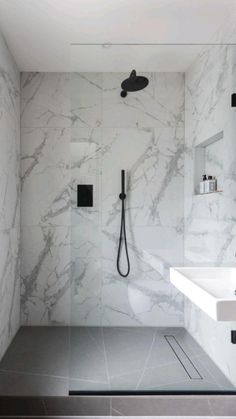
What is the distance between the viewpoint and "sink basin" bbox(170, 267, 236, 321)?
1494 mm

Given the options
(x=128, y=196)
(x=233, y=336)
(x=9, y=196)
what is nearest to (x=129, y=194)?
(x=128, y=196)

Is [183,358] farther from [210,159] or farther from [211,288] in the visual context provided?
[210,159]

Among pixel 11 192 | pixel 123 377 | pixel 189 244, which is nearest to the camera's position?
pixel 123 377

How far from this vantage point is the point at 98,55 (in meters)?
2.57

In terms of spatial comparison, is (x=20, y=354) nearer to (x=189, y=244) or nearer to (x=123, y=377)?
(x=123, y=377)

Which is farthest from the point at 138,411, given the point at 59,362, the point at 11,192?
the point at 11,192

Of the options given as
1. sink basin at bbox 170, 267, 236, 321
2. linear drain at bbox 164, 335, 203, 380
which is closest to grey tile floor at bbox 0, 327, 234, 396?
linear drain at bbox 164, 335, 203, 380

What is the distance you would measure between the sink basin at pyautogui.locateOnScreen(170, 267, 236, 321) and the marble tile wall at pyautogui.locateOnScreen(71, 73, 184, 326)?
34cm

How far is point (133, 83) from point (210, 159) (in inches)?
31.4

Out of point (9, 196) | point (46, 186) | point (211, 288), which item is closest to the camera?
point (211, 288)

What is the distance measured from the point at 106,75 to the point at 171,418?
233 centimetres

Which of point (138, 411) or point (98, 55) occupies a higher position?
point (98, 55)

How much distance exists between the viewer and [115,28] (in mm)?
2426

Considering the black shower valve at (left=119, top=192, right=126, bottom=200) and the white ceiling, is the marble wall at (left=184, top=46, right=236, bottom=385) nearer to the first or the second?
the white ceiling
